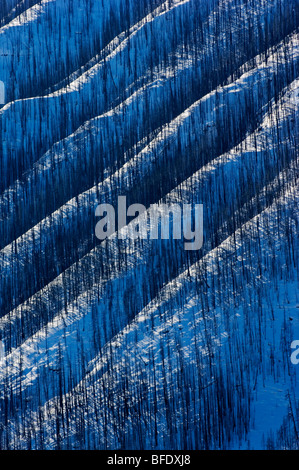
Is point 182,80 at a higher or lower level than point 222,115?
higher

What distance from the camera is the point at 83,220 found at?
11281 mm

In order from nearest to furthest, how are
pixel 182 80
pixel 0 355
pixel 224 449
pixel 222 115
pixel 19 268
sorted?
pixel 224 449 → pixel 0 355 → pixel 19 268 → pixel 222 115 → pixel 182 80

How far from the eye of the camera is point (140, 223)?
428 inches

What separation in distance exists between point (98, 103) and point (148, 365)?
7079mm

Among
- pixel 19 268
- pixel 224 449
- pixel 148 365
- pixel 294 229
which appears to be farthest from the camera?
pixel 19 268

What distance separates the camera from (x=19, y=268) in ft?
34.9

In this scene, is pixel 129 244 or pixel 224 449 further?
pixel 129 244

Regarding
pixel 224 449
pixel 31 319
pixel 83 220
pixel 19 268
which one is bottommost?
pixel 224 449

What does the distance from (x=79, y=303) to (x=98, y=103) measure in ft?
18.8

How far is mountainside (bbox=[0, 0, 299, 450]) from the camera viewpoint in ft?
26.3

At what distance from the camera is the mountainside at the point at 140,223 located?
26.3 feet

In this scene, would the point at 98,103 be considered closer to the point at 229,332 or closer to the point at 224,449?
the point at 229,332

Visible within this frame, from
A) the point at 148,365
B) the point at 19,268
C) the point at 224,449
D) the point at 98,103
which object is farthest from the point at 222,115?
the point at 224,449
